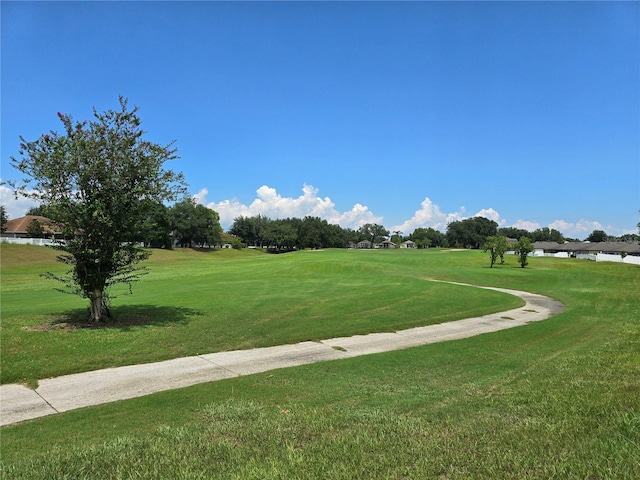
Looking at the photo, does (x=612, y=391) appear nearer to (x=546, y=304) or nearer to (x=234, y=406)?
(x=234, y=406)

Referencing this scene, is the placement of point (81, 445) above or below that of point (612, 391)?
below

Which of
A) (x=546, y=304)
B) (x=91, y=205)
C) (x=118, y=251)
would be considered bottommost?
(x=546, y=304)

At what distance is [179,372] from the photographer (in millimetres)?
8016

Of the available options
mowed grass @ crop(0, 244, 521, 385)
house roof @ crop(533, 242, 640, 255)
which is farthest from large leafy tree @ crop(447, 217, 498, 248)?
mowed grass @ crop(0, 244, 521, 385)

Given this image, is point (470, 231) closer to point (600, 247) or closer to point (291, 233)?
point (600, 247)

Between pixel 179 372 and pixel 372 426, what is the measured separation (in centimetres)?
468

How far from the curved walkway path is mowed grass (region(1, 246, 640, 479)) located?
0.56 metres

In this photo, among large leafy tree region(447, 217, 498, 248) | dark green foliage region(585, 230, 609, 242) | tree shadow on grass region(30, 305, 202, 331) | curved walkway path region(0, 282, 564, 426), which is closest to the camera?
curved walkway path region(0, 282, 564, 426)

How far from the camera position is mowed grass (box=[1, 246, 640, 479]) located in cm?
360

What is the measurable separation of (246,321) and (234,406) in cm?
712

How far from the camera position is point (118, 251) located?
470 inches

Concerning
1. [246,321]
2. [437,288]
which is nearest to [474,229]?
[437,288]

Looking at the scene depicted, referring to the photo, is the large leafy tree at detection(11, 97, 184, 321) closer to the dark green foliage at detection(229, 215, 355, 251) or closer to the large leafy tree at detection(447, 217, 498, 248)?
the dark green foliage at detection(229, 215, 355, 251)

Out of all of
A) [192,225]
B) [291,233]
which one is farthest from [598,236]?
[192,225]
